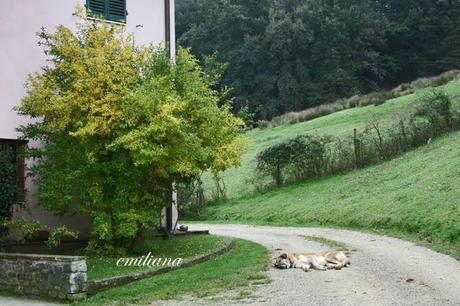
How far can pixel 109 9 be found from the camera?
17.0m

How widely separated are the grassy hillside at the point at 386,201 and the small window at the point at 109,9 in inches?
396

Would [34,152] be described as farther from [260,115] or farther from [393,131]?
[260,115]

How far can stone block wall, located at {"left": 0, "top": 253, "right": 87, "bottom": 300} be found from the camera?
10.8 meters

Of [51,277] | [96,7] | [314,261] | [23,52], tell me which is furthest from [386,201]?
[51,277]

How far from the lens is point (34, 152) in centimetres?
1384

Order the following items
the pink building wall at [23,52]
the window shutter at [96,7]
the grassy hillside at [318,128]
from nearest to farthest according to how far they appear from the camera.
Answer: the pink building wall at [23,52] < the window shutter at [96,7] < the grassy hillside at [318,128]

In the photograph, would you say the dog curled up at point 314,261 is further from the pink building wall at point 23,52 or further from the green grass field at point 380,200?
the pink building wall at point 23,52

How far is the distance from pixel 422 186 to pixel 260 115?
5115 centimetres

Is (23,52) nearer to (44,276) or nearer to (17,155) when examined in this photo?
(17,155)

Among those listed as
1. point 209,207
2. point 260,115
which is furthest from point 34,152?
point 260,115

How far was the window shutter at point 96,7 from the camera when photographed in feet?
54.3

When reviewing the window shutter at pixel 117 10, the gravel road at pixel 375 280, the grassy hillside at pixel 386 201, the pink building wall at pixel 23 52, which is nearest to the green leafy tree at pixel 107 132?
the pink building wall at pixel 23 52

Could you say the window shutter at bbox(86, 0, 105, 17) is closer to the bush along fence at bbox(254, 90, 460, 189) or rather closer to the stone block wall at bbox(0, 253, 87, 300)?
the stone block wall at bbox(0, 253, 87, 300)

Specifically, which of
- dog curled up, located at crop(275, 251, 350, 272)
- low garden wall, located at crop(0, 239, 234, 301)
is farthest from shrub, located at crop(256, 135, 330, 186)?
low garden wall, located at crop(0, 239, 234, 301)
